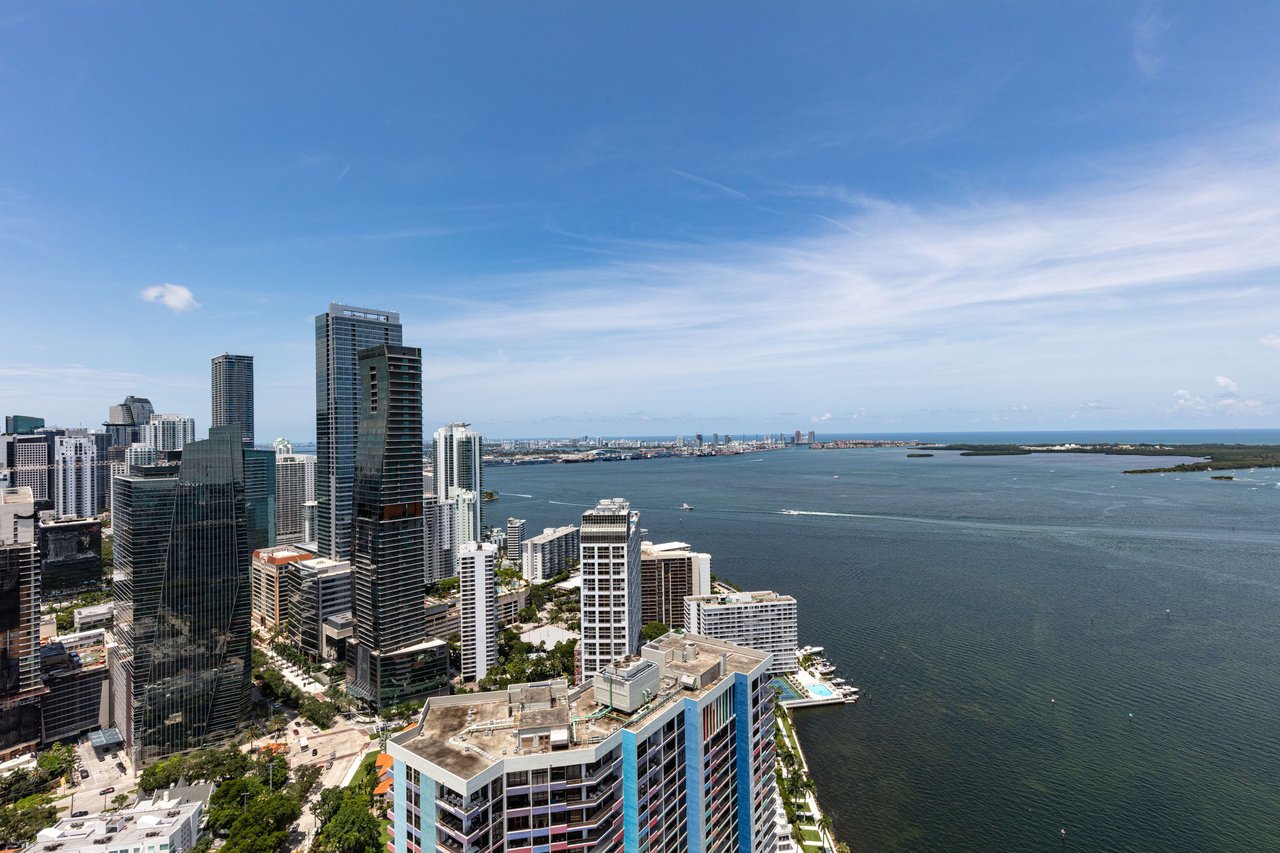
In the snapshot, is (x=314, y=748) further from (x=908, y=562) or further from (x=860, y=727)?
(x=908, y=562)

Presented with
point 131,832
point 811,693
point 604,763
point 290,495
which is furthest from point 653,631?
point 290,495

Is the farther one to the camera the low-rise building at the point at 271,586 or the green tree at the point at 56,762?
the low-rise building at the point at 271,586

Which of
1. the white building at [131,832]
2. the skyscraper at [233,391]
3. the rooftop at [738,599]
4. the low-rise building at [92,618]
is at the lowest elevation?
the white building at [131,832]

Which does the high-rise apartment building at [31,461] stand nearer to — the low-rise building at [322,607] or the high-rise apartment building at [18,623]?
the low-rise building at [322,607]

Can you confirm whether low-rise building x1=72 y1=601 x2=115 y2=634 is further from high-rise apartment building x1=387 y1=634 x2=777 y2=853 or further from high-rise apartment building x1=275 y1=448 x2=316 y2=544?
high-rise apartment building x1=387 y1=634 x2=777 y2=853

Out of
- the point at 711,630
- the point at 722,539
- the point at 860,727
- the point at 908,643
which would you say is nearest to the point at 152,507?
the point at 711,630

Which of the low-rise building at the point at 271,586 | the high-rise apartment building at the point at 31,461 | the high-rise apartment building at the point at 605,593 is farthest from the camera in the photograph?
the high-rise apartment building at the point at 31,461

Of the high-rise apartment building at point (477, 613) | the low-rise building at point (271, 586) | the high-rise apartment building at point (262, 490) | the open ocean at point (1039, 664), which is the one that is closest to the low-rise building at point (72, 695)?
the low-rise building at point (271, 586)

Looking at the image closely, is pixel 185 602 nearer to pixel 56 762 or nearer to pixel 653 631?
pixel 56 762
